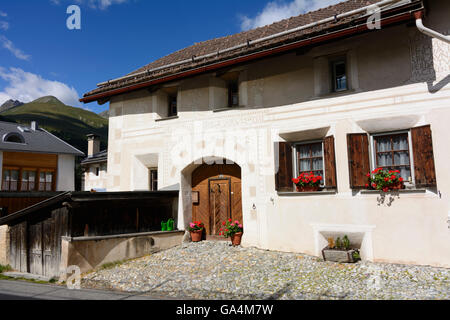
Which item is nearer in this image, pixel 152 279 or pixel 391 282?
pixel 391 282

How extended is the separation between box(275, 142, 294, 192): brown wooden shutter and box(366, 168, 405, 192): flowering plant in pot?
2.05 meters

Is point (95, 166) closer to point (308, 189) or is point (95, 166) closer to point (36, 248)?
point (36, 248)

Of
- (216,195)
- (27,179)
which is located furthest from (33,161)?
(216,195)

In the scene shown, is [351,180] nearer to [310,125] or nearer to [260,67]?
[310,125]

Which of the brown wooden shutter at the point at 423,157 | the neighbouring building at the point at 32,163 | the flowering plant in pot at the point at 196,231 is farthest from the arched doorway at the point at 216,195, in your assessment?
the neighbouring building at the point at 32,163

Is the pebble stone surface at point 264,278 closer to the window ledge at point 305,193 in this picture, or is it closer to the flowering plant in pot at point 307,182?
the window ledge at point 305,193

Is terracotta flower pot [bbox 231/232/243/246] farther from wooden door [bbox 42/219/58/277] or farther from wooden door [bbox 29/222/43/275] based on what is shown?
wooden door [bbox 29/222/43/275]

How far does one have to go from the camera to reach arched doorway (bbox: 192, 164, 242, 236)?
10.1 metres

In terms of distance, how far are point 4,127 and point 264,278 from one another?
85.8ft

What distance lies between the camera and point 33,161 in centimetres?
2448

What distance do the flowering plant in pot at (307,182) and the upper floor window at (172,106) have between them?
514 cm

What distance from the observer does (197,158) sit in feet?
33.8

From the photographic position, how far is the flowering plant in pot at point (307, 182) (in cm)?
832
